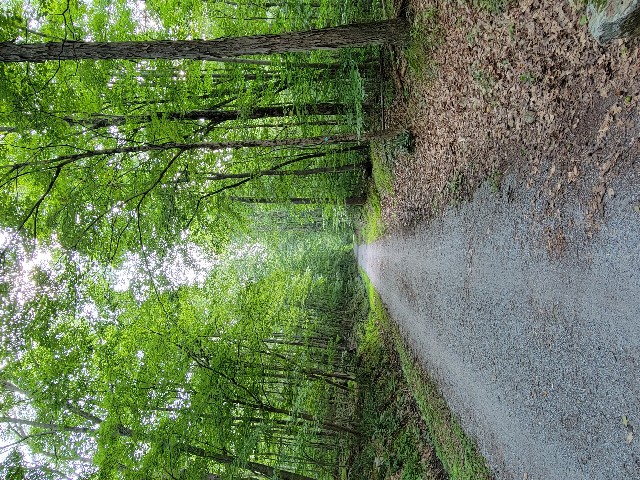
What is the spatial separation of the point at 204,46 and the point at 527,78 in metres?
4.14

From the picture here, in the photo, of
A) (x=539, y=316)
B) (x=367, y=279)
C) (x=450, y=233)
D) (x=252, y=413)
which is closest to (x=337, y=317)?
(x=367, y=279)

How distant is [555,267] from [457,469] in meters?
4.01

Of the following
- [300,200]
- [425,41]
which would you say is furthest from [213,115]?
[300,200]

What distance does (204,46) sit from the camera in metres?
6.21

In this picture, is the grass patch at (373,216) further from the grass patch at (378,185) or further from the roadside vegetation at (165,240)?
the roadside vegetation at (165,240)

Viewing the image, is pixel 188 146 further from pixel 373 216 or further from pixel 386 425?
pixel 373 216

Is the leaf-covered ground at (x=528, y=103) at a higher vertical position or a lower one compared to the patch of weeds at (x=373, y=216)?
higher

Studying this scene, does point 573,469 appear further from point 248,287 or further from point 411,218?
point 248,287

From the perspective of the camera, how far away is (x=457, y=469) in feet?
23.1

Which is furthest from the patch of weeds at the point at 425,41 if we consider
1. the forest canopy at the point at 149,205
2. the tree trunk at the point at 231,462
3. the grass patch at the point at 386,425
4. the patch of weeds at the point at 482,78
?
the tree trunk at the point at 231,462

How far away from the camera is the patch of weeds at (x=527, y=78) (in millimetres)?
5090

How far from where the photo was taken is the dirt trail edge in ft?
12.8

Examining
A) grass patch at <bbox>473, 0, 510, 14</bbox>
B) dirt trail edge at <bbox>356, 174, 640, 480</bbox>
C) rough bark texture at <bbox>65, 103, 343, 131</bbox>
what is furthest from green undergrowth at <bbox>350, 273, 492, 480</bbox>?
grass patch at <bbox>473, 0, 510, 14</bbox>

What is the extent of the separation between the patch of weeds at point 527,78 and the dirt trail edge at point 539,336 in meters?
1.26
